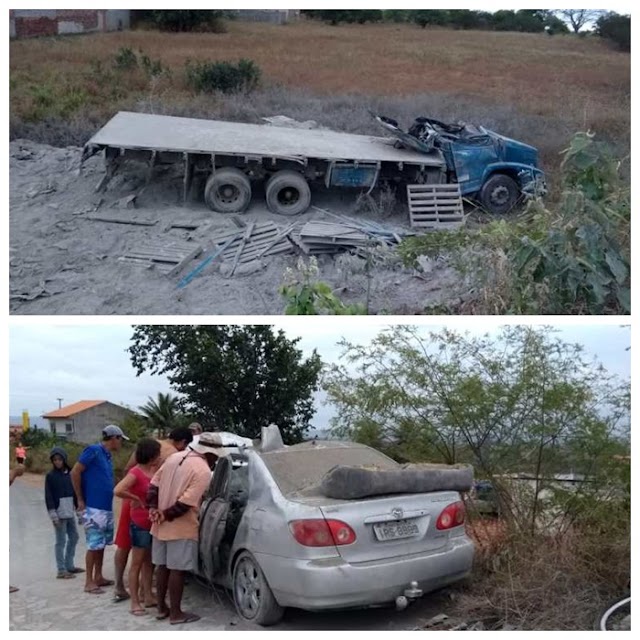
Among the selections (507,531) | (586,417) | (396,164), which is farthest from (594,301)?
(396,164)

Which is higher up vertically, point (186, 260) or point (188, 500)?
point (186, 260)

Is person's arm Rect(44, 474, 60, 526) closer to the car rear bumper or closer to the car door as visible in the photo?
the car door

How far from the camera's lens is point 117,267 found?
9.46 meters

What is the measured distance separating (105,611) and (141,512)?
0.67 meters

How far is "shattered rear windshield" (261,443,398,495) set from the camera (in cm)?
488

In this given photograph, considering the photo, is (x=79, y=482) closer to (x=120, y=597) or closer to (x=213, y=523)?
(x=120, y=597)

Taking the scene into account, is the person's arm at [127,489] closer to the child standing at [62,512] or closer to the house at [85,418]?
the child standing at [62,512]

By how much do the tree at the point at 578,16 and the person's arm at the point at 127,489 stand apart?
37.4ft

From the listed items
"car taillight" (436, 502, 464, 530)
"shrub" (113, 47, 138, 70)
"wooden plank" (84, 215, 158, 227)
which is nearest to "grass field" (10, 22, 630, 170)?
"shrub" (113, 47, 138, 70)

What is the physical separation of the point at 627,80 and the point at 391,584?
43.4 feet

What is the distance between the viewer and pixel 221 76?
47.8 ft

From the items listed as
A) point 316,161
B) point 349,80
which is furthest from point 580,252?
point 349,80

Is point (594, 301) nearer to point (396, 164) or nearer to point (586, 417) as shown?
point (586, 417)

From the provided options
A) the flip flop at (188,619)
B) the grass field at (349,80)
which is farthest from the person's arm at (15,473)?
the grass field at (349,80)
